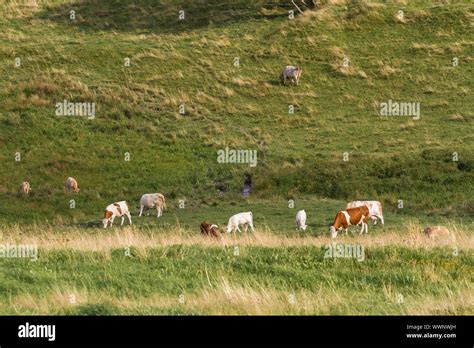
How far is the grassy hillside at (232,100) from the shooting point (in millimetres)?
41750

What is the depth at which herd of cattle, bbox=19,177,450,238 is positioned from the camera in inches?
1204

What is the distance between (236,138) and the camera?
4772cm

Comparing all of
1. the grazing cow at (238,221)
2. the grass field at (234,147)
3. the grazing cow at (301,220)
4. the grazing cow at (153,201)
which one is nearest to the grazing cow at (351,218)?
the grass field at (234,147)

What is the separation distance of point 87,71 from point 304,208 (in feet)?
79.1

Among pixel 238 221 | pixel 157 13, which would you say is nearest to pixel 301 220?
pixel 238 221

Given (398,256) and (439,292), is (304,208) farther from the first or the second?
(439,292)

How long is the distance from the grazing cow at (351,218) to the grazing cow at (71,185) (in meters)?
14.5

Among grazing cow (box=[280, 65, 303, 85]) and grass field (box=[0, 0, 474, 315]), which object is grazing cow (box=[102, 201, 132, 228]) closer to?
grass field (box=[0, 0, 474, 315])

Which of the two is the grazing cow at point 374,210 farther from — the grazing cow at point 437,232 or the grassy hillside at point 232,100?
the grazing cow at point 437,232

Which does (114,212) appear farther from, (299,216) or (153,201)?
(299,216)

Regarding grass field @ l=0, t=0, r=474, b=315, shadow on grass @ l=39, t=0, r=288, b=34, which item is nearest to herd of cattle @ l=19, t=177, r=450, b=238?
grass field @ l=0, t=0, r=474, b=315

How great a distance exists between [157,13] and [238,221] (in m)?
39.8

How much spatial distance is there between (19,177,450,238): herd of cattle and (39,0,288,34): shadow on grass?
29660 millimetres
